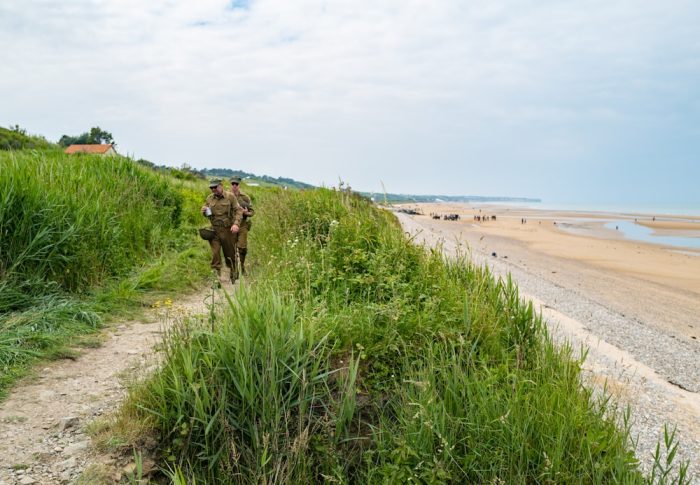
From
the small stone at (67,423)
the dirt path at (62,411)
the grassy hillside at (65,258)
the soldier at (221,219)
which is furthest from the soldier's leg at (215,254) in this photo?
the small stone at (67,423)

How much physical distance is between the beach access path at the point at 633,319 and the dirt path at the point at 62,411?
3781mm

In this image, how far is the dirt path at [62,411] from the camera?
3.09 m

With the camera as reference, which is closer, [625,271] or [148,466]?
[148,466]

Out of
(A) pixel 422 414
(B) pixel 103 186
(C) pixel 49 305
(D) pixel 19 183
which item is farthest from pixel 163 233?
(A) pixel 422 414

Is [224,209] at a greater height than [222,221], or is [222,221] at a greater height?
[224,209]

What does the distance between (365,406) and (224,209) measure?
6206mm

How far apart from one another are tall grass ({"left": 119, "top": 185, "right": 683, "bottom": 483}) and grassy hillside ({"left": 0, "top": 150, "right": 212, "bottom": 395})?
1964mm

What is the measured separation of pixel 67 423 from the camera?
3.55 metres

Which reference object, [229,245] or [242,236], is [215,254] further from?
[242,236]

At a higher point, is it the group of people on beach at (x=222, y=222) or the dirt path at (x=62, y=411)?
the group of people on beach at (x=222, y=222)

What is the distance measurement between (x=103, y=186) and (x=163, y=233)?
2.09 m

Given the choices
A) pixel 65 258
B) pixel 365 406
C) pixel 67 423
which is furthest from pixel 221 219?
pixel 365 406

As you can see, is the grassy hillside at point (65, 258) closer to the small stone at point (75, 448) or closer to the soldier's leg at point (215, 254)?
the soldier's leg at point (215, 254)

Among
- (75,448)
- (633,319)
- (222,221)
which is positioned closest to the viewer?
(75,448)
